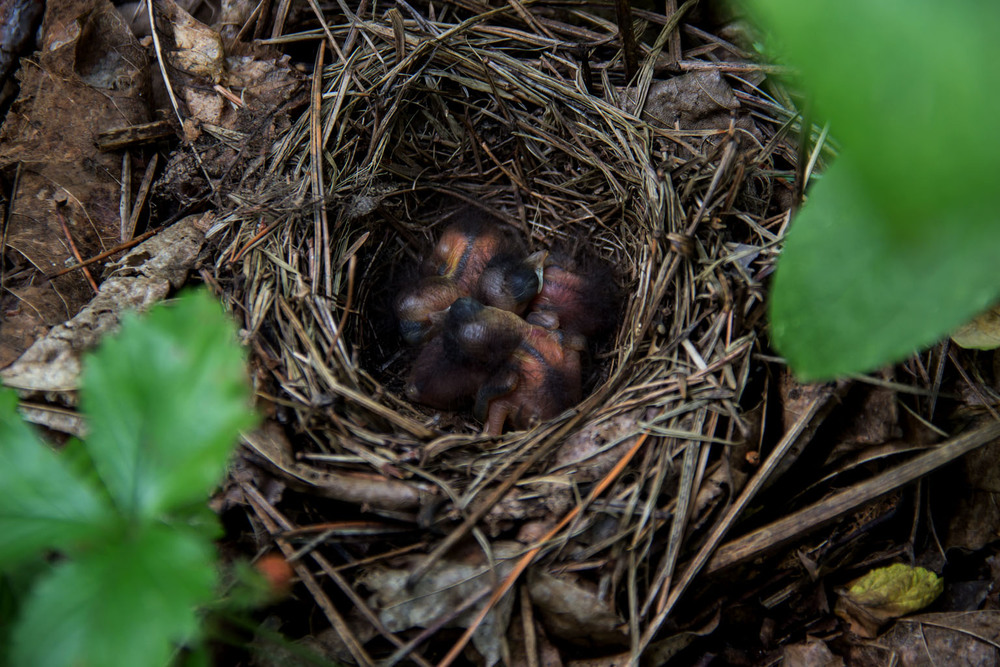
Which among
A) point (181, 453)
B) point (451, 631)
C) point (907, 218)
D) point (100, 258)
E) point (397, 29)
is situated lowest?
point (451, 631)

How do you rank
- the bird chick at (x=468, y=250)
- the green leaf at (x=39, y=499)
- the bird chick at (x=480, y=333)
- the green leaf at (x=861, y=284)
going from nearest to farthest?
the green leaf at (x=861, y=284), the green leaf at (x=39, y=499), the bird chick at (x=480, y=333), the bird chick at (x=468, y=250)

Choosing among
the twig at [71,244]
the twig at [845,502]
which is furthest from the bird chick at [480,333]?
the twig at [71,244]

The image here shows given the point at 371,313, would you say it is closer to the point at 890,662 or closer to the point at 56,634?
the point at 56,634

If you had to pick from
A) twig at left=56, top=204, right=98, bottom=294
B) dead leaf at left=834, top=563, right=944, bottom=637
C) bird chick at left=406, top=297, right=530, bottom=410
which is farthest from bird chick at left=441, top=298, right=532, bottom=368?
dead leaf at left=834, top=563, right=944, bottom=637

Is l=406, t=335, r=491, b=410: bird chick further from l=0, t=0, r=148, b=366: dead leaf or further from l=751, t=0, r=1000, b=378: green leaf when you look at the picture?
l=751, t=0, r=1000, b=378: green leaf

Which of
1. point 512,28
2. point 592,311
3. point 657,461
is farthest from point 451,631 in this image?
point 512,28

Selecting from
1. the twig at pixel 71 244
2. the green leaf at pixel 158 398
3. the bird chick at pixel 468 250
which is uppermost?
the green leaf at pixel 158 398

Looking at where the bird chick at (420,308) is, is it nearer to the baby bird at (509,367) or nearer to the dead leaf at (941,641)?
the baby bird at (509,367)
